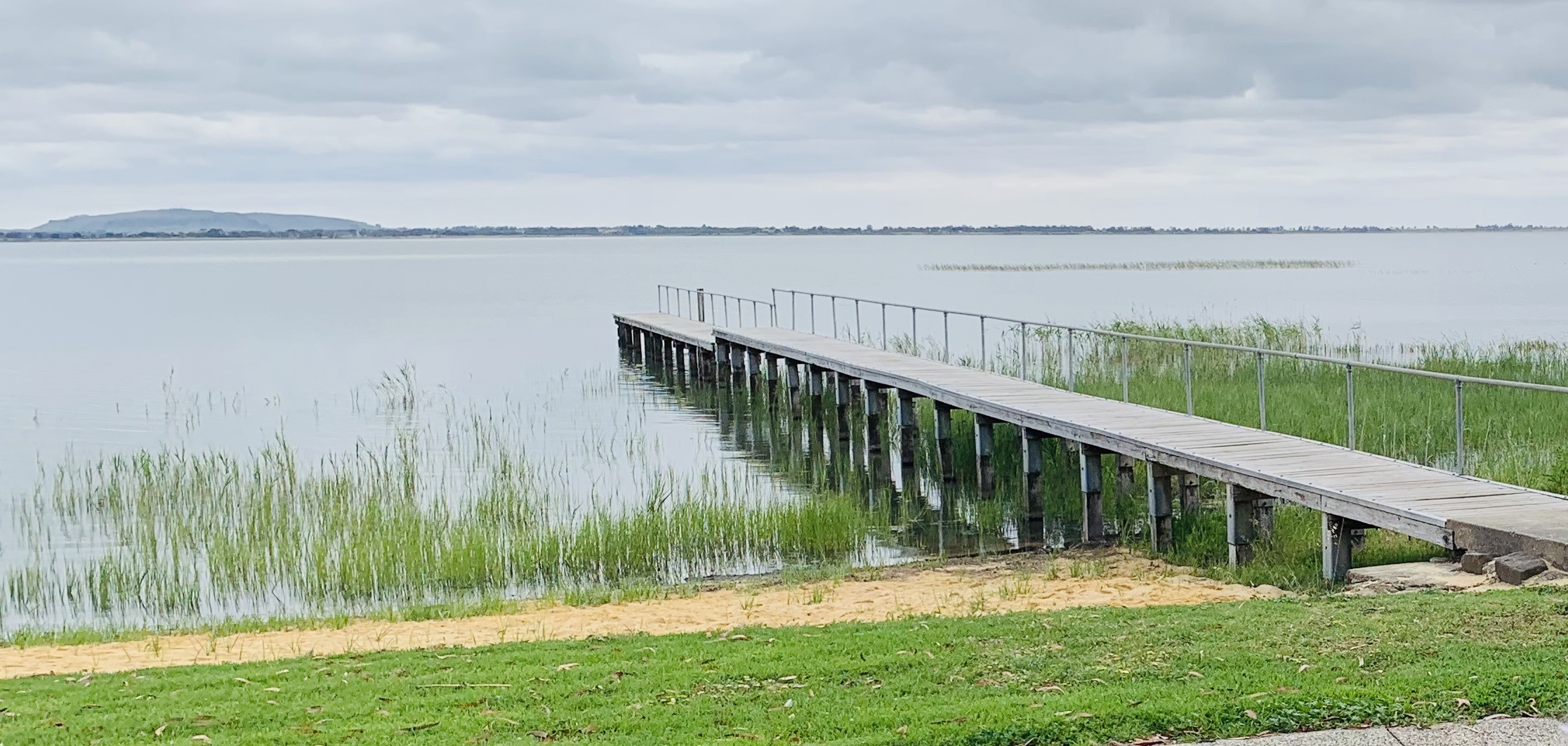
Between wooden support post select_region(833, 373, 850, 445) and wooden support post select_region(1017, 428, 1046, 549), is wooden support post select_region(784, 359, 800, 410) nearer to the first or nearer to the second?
wooden support post select_region(833, 373, 850, 445)

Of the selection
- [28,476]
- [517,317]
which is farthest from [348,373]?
[517,317]

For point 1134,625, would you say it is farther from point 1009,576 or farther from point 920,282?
point 920,282

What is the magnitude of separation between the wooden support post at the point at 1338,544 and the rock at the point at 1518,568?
1804 mm

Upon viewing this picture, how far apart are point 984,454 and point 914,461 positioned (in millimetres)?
3060

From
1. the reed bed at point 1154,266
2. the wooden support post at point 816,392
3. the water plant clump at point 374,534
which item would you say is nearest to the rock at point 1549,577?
the water plant clump at point 374,534

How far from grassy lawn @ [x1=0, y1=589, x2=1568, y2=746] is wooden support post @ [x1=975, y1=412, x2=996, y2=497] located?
9136 mm

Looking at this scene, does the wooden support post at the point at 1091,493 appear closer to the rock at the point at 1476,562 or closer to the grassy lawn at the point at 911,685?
the rock at the point at 1476,562

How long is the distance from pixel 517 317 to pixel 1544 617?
188 feet

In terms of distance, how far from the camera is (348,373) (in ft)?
126

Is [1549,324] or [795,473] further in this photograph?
[1549,324]

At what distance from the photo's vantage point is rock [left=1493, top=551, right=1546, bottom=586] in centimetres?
888

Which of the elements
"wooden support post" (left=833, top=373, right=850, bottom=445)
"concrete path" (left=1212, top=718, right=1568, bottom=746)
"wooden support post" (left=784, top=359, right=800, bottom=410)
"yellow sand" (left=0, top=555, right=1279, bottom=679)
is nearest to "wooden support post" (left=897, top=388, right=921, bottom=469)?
"wooden support post" (left=833, top=373, right=850, bottom=445)

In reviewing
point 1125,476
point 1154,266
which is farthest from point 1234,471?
point 1154,266

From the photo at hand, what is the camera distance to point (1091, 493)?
1517 centimetres
